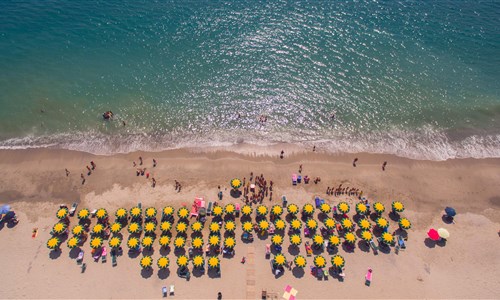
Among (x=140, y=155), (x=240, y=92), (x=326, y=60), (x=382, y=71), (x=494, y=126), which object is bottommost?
(x=140, y=155)

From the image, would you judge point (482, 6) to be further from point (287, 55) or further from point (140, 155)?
point (140, 155)

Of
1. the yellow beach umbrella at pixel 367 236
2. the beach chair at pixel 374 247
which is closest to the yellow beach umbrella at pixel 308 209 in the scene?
the yellow beach umbrella at pixel 367 236

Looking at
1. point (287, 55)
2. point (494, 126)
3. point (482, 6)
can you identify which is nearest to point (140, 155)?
point (287, 55)

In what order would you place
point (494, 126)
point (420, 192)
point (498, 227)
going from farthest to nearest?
point (494, 126) → point (420, 192) → point (498, 227)

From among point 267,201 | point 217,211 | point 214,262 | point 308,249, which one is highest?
point 267,201

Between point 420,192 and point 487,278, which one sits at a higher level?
point 420,192

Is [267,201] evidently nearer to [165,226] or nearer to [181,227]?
[181,227]

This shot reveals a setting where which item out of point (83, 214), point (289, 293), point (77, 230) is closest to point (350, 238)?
point (289, 293)
